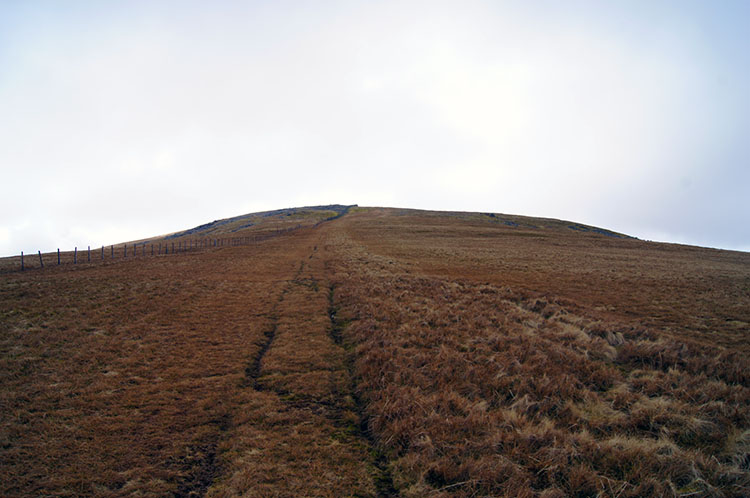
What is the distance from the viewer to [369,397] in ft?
25.5

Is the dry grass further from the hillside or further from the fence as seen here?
the fence

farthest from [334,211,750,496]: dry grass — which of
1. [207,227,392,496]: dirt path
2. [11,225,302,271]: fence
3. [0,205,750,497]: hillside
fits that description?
[11,225,302,271]: fence

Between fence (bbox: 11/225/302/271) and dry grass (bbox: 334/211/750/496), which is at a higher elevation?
fence (bbox: 11/225/302/271)

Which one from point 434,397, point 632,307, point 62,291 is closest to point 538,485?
point 434,397

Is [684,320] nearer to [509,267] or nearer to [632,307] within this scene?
[632,307]

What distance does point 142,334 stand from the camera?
1186 centimetres

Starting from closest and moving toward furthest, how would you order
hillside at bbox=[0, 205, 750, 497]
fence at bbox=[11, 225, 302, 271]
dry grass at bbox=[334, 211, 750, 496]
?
dry grass at bbox=[334, 211, 750, 496]
hillside at bbox=[0, 205, 750, 497]
fence at bbox=[11, 225, 302, 271]

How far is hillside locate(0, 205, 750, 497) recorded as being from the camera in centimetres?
518

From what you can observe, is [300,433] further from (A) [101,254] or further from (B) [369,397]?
(A) [101,254]

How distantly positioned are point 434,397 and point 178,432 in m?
5.23

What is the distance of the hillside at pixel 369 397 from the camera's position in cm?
518

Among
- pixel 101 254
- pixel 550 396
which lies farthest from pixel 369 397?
pixel 101 254

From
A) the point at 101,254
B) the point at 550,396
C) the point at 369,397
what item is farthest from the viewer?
the point at 101,254

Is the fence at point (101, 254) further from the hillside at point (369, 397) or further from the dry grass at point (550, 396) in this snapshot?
the dry grass at point (550, 396)
